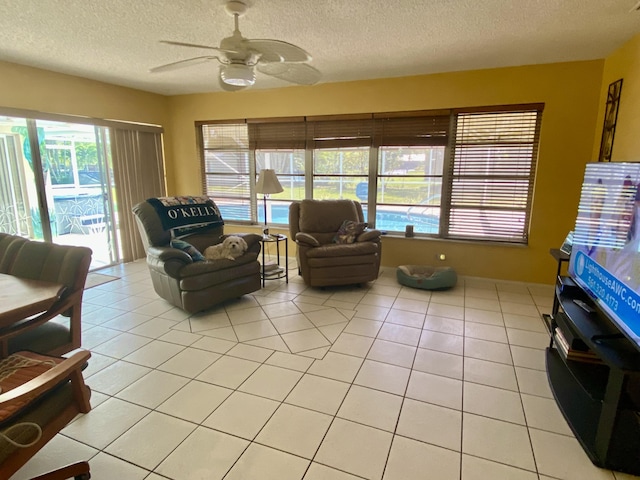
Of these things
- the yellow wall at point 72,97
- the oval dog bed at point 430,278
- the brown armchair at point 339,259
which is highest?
the yellow wall at point 72,97

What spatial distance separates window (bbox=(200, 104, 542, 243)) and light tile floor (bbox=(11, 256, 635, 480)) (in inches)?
50.6

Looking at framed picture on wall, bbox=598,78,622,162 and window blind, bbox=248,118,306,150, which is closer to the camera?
framed picture on wall, bbox=598,78,622,162

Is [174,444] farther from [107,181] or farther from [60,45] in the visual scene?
[107,181]

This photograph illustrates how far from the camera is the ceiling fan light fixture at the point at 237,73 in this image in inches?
90.4

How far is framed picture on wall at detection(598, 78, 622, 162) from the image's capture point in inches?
126

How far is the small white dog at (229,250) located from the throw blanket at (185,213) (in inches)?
15.2

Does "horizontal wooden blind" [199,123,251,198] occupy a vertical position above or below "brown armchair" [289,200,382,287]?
above

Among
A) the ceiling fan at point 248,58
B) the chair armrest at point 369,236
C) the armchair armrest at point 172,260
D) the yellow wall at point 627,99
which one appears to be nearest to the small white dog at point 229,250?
the armchair armrest at point 172,260

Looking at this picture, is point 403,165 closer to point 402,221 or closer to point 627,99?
point 402,221

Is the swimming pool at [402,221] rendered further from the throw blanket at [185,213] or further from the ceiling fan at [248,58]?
the ceiling fan at [248,58]

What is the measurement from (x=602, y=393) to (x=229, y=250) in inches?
117

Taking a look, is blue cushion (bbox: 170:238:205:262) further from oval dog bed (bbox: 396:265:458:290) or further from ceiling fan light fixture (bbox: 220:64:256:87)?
oval dog bed (bbox: 396:265:458:290)

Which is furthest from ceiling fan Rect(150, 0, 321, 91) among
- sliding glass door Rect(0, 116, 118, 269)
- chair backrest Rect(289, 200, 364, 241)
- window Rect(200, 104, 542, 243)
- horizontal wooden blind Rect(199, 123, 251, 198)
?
horizontal wooden blind Rect(199, 123, 251, 198)

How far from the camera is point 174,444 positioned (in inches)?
69.3
